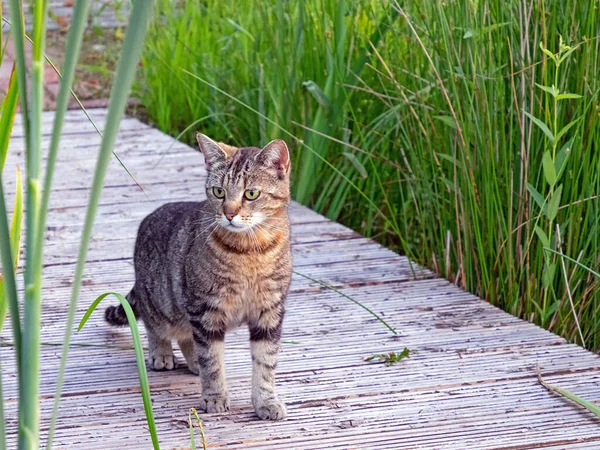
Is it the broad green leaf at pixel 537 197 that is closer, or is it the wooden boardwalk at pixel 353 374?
the wooden boardwalk at pixel 353 374

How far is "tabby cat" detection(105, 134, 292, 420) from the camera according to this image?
2.48 m

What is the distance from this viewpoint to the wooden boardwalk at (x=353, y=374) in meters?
2.32

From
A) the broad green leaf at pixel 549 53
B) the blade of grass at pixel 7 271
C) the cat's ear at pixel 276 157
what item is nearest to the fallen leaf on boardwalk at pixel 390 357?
the cat's ear at pixel 276 157

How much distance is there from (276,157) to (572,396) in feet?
3.22

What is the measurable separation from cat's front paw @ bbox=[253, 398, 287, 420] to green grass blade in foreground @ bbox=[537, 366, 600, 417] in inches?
27.7

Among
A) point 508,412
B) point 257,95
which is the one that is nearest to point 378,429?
point 508,412

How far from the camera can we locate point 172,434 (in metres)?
2.33

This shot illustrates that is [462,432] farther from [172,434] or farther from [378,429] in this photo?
[172,434]

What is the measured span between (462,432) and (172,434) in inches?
27.2

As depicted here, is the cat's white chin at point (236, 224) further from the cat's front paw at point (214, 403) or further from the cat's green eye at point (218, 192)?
the cat's front paw at point (214, 403)

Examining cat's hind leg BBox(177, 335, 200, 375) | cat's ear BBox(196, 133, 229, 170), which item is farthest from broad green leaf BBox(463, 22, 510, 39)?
cat's hind leg BBox(177, 335, 200, 375)

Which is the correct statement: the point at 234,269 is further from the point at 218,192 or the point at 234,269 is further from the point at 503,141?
the point at 503,141

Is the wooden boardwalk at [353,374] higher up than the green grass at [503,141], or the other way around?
the green grass at [503,141]

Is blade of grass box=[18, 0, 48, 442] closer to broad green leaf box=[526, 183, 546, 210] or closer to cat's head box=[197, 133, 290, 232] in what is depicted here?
cat's head box=[197, 133, 290, 232]
